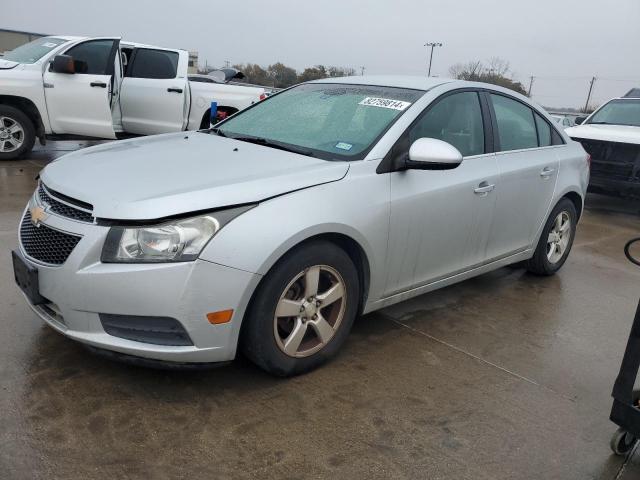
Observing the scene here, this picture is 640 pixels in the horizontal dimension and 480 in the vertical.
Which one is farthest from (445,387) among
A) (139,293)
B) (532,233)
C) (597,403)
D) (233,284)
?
(532,233)

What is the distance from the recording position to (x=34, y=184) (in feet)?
22.4

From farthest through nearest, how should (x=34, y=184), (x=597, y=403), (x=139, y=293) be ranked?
(x=34, y=184)
(x=597, y=403)
(x=139, y=293)

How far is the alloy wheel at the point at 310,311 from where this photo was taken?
287 cm

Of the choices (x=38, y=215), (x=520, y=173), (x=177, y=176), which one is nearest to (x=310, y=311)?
(x=177, y=176)

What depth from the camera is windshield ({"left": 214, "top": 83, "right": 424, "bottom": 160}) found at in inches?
132

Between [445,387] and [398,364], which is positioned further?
[398,364]

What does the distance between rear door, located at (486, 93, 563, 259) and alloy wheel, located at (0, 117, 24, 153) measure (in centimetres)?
676

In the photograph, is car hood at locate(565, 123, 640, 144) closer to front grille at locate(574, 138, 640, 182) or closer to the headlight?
front grille at locate(574, 138, 640, 182)

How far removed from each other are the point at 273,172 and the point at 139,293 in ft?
2.95

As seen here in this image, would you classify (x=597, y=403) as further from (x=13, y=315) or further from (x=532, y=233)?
(x=13, y=315)

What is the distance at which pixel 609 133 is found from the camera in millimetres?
9148

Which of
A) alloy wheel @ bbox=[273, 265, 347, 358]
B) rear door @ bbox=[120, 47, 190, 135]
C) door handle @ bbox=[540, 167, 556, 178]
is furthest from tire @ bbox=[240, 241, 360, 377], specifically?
rear door @ bbox=[120, 47, 190, 135]

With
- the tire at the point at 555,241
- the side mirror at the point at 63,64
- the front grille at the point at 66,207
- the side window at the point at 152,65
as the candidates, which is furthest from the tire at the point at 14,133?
the tire at the point at 555,241

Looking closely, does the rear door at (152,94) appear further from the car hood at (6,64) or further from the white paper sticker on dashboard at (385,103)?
the white paper sticker on dashboard at (385,103)
